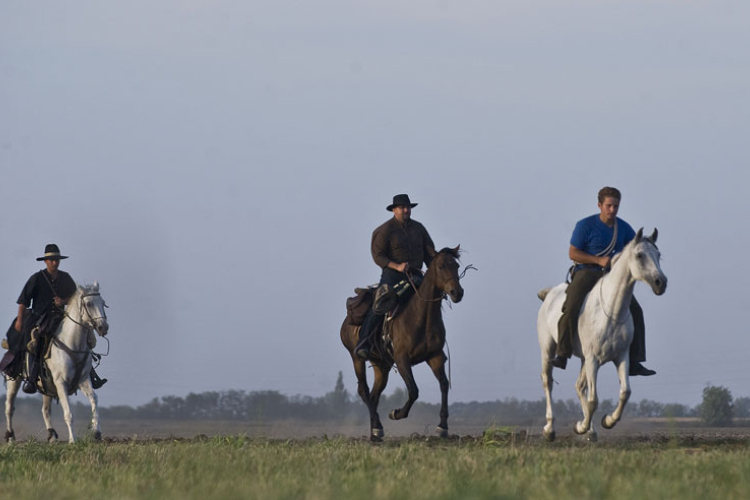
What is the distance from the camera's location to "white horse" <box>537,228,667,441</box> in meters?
14.3

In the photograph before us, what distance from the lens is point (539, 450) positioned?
1291 cm

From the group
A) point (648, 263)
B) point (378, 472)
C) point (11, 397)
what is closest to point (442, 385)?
point (648, 263)

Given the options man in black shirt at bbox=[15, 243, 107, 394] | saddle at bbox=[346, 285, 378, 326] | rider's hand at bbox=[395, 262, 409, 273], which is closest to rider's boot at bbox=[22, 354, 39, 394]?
man in black shirt at bbox=[15, 243, 107, 394]

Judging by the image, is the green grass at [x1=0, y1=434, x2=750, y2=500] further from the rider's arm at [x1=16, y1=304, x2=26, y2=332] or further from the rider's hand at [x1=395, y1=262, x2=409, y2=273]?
the rider's arm at [x1=16, y1=304, x2=26, y2=332]

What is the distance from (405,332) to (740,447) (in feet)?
16.3

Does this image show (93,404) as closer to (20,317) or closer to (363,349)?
(20,317)

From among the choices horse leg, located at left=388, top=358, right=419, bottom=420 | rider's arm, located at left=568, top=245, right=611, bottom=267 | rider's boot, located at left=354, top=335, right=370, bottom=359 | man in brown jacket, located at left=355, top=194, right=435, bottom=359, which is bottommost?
horse leg, located at left=388, top=358, right=419, bottom=420

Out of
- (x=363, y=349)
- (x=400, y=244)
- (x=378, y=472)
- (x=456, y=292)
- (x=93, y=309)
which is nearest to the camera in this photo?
(x=378, y=472)

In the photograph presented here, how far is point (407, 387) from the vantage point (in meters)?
17.2

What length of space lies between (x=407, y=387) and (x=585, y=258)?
3166 mm

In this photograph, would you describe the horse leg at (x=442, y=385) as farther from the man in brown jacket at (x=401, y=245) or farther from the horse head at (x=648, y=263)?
the horse head at (x=648, y=263)

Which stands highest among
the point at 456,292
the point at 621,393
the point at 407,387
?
the point at 456,292

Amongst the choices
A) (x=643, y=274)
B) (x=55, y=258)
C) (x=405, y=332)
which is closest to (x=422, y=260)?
(x=405, y=332)

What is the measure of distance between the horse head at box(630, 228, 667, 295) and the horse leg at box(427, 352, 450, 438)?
11.4ft
